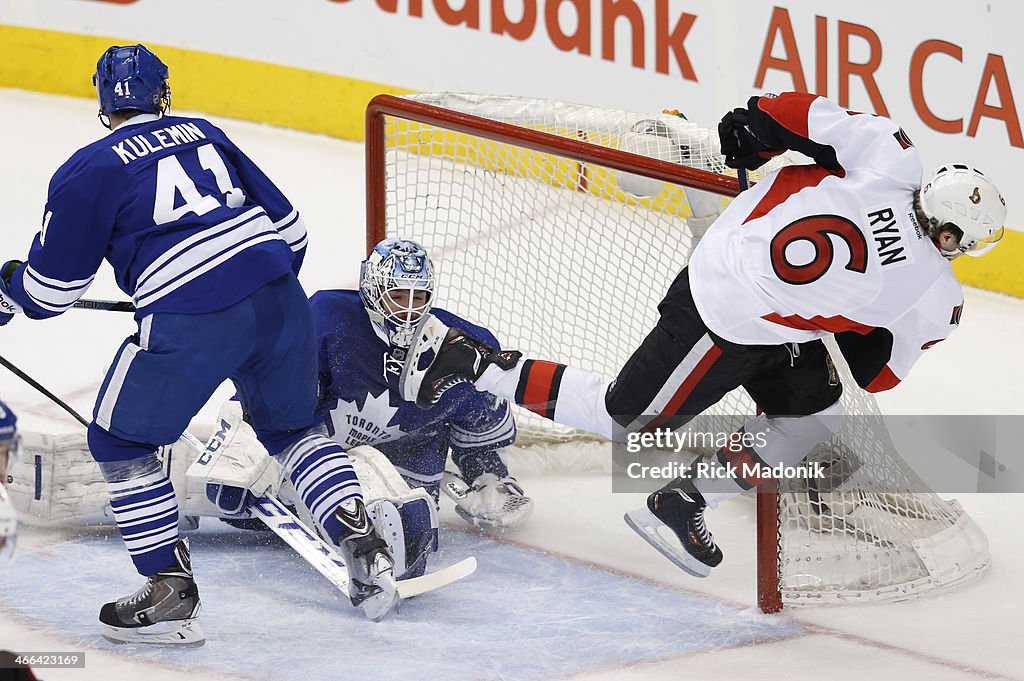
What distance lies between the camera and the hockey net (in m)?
3.44

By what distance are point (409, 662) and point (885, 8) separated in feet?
9.80

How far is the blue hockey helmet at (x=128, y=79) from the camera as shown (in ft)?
9.66

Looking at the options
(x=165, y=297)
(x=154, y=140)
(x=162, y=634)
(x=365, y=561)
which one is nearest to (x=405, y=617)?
(x=365, y=561)

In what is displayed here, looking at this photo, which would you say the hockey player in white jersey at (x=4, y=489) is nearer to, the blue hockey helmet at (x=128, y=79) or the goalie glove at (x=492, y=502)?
the blue hockey helmet at (x=128, y=79)

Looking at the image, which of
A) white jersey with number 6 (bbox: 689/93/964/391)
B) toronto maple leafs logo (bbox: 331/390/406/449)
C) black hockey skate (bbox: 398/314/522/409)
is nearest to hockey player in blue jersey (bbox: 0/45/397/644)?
black hockey skate (bbox: 398/314/522/409)

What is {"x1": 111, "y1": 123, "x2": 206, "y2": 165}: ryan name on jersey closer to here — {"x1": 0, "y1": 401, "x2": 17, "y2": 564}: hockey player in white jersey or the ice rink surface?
{"x1": 0, "y1": 401, "x2": 17, "y2": 564}: hockey player in white jersey

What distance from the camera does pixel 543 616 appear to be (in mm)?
3258

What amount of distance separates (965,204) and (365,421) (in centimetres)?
139

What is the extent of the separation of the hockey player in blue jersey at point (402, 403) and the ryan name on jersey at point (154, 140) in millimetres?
530

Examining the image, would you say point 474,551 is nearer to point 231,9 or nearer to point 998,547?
point 998,547

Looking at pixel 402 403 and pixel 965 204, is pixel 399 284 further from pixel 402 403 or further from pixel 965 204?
pixel 965 204

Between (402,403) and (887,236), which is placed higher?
(887,236)

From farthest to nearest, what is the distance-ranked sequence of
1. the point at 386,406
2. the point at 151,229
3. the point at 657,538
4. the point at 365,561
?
the point at 386,406, the point at 657,538, the point at 365,561, the point at 151,229

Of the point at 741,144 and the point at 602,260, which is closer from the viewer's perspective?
the point at 741,144
